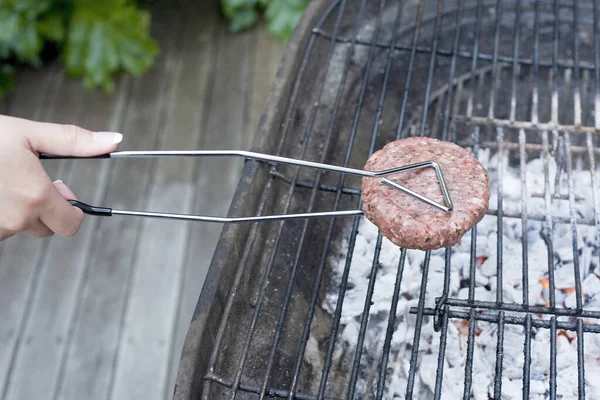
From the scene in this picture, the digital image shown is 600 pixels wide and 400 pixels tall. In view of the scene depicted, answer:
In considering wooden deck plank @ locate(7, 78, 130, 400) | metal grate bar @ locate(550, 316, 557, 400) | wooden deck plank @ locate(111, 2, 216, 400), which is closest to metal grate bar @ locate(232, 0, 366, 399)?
metal grate bar @ locate(550, 316, 557, 400)

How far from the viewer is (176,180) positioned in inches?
93.7

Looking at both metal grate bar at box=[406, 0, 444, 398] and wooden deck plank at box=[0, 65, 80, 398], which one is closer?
metal grate bar at box=[406, 0, 444, 398]

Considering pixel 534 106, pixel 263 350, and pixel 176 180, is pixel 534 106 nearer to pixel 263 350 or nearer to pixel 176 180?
pixel 263 350

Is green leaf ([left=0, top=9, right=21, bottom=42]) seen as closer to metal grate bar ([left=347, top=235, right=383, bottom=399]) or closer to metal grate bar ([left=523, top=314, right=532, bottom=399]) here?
metal grate bar ([left=347, top=235, right=383, bottom=399])

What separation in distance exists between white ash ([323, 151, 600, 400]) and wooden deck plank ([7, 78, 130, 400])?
121cm

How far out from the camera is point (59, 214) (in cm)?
93

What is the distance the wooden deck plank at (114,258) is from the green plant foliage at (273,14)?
1.22ft

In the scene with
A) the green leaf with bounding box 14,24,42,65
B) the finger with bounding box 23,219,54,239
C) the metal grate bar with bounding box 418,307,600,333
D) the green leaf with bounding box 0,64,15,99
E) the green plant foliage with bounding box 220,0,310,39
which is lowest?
the metal grate bar with bounding box 418,307,600,333

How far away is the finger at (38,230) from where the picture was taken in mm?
943

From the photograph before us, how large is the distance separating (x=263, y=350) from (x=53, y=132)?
1.89 ft

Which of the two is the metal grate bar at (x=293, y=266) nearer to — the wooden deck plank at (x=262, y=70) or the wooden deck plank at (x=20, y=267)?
the wooden deck plank at (x=262, y=70)

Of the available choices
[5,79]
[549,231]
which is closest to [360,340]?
[549,231]

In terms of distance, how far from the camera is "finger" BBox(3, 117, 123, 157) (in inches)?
Result: 36.2

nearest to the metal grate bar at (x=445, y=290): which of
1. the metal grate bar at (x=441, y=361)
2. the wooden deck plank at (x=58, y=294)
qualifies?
the metal grate bar at (x=441, y=361)
